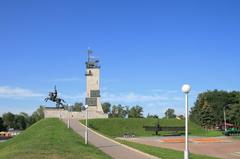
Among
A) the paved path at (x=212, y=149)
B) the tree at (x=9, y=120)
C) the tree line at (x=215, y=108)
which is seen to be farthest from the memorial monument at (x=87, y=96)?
the tree at (x=9, y=120)

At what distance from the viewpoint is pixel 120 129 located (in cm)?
6544

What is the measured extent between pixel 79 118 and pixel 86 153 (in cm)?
5427

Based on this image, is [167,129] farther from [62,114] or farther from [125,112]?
[125,112]

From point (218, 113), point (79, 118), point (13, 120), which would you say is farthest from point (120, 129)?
point (13, 120)


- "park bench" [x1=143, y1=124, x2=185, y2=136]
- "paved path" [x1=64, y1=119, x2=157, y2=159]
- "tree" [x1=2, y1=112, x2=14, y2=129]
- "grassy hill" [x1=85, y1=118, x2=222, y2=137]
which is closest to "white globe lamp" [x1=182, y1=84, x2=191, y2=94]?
"paved path" [x1=64, y1=119, x2=157, y2=159]

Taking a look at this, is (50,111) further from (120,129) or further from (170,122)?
(170,122)

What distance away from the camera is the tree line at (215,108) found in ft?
379

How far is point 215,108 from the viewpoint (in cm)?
12612

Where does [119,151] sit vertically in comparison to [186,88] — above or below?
below

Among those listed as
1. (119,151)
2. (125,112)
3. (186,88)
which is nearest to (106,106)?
(125,112)

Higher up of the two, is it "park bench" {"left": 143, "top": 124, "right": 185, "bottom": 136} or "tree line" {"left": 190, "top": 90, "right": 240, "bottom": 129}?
"tree line" {"left": 190, "top": 90, "right": 240, "bottom": 129}

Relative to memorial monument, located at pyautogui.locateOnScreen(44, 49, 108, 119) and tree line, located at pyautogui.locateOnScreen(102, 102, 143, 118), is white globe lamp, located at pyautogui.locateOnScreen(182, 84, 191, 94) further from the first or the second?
tree line, located at pyautogui.locateOnScreen(102, 102, 143, 118)

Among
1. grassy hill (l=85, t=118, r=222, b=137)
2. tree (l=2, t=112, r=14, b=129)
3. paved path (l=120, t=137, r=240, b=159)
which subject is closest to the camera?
paved path (l=120, t=137, r=240, b=159)

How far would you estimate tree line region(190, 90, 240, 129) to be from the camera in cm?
11562
